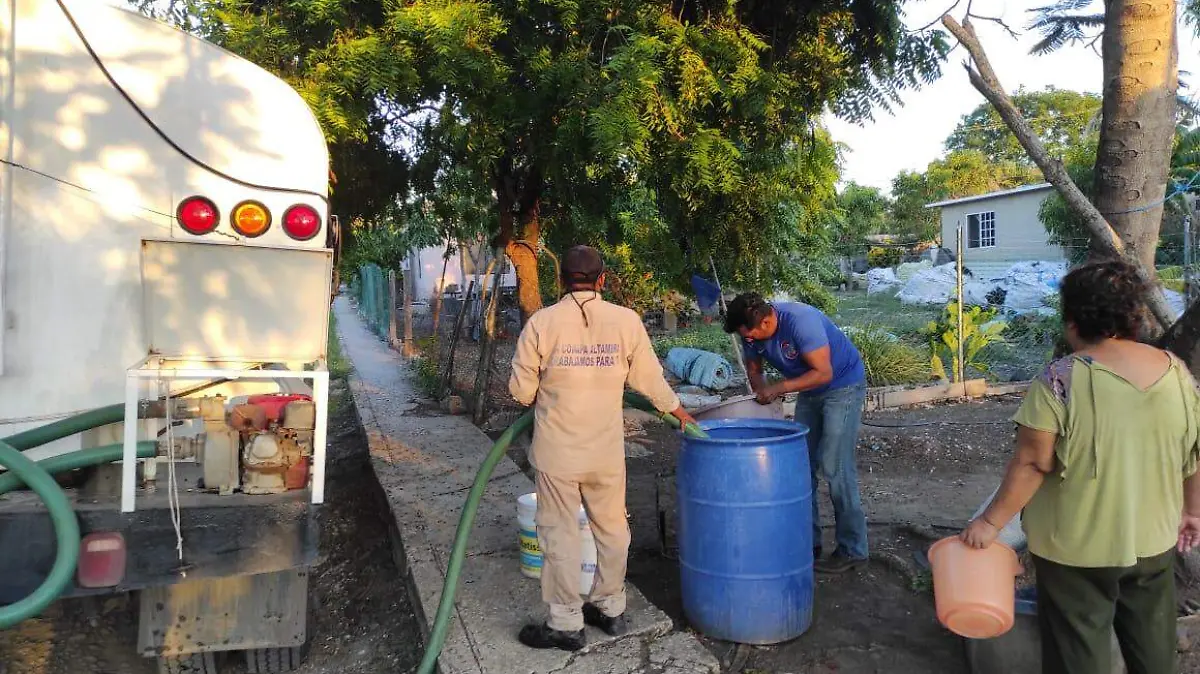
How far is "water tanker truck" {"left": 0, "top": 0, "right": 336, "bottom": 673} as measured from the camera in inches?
116

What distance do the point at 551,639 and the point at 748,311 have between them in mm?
1888

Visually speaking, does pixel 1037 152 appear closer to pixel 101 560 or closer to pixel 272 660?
pixel 101 560

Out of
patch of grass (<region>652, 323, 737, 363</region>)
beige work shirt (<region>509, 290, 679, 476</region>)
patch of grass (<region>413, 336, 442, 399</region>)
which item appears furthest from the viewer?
patch of grass (<region>652, 323, 737, 363</region>)

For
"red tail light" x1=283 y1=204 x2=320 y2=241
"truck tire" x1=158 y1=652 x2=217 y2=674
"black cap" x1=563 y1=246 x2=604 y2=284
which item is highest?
"red tail light" x1=283 y1=204 x2=320 y2=241

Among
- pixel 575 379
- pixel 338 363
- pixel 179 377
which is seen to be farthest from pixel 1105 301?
pixel 338 363

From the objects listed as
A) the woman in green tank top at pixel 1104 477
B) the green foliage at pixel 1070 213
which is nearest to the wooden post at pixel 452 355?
the woman in green tank top at pixel 1104 477

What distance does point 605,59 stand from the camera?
4.92 metres

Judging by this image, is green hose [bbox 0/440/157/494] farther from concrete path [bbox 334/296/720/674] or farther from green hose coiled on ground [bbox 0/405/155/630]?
concrete path [bbox 334/296/720/674]

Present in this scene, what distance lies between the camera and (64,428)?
2.97 metres

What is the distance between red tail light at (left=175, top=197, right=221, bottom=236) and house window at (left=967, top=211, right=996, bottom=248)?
87.5 feet

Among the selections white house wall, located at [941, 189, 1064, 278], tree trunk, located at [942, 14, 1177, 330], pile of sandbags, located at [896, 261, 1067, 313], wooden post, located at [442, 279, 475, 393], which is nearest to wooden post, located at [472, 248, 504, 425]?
wooden post, located at [442, 279, 475, 393]

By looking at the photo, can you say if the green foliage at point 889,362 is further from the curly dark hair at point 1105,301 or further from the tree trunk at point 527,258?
the curly dark hair at point 1105,301

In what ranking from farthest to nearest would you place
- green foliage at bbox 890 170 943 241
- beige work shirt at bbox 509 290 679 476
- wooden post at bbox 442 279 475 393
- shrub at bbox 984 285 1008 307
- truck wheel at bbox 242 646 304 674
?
green foliage at bbox 890 170 943 241
shrub at bbox 984 285 1008 307
wooden post at bbox 442 279 475 393
truck wheel at bbox 242 646 304 674
beige work shirt at bbox 509 290 679 476

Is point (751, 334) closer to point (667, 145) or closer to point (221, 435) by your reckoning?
point (667, 145)
